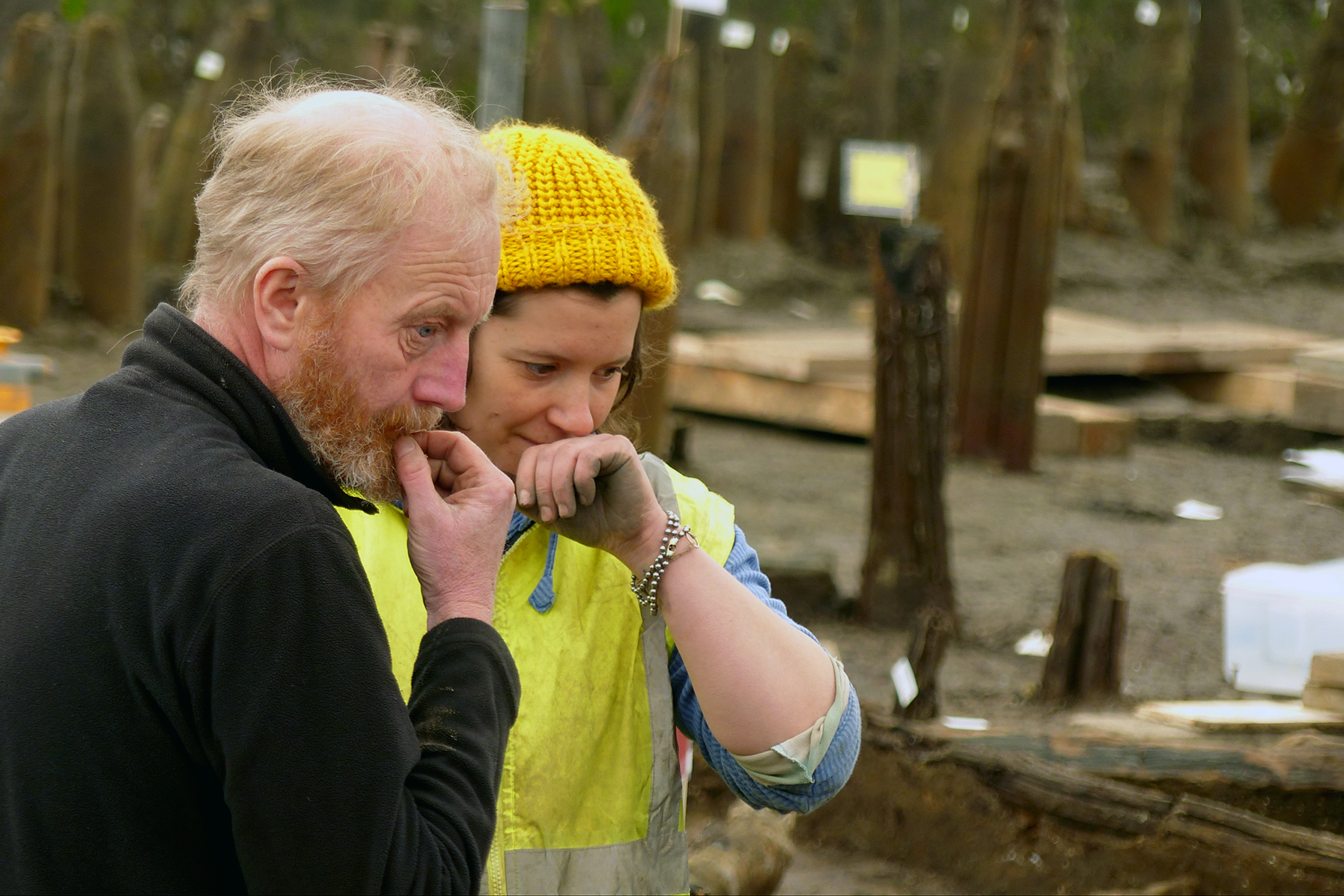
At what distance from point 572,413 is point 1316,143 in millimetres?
15903

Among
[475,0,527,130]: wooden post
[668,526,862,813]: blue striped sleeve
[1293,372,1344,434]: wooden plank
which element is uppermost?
[475,0,527,130]: wooden post

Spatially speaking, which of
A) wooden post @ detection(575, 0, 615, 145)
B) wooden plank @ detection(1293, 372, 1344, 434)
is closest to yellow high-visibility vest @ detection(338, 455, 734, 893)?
wooden plank @ detection(1293, 372, 1344, 434)

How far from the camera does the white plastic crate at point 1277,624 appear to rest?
4.98 metres

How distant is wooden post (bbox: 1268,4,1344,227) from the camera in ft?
48.9

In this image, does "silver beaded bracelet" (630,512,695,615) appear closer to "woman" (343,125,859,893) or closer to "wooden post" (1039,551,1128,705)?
"woman" (343,125,859,893)

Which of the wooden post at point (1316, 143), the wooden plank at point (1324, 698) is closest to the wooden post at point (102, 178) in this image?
the wooden plank at point (1324, 698)

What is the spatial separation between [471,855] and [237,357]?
53 cm

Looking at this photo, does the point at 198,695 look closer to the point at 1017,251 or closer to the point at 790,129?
the point at 1017,251

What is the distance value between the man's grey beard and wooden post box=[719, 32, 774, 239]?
14.0 m

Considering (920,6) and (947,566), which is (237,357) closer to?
(947,566)

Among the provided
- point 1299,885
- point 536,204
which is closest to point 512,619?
point 536,204

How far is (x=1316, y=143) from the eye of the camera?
52.0 feet

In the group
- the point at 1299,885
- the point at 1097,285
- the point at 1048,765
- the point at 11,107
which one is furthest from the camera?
the point at 1097,285

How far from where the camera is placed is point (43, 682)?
1291 mm
